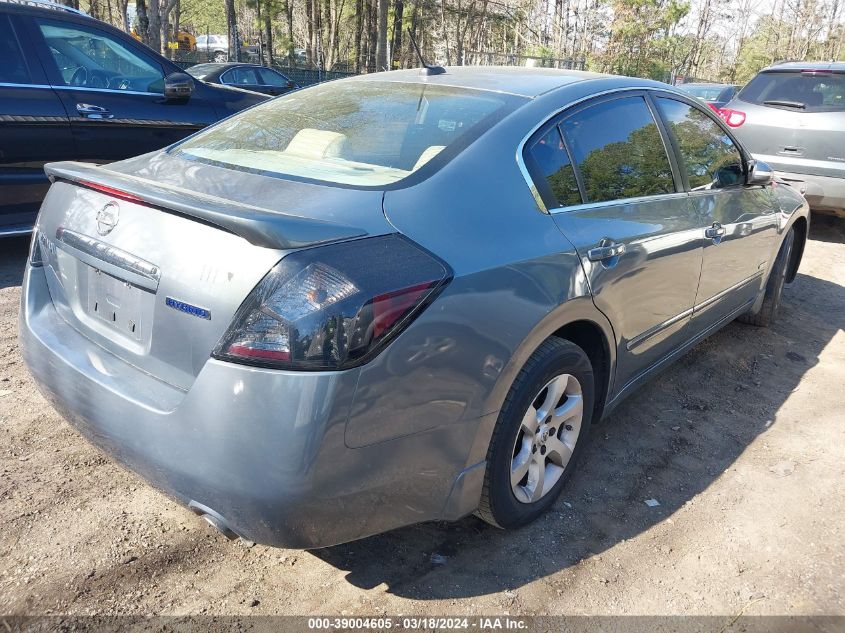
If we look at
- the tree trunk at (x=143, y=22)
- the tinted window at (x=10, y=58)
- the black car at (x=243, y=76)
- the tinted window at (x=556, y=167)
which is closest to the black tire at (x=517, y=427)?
the tinted window at (x=556, y=167)

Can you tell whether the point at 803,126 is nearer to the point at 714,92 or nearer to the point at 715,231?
the point at 715,231

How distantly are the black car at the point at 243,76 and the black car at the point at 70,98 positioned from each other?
8.38 m

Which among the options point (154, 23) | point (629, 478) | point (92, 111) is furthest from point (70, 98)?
point (154, 23)

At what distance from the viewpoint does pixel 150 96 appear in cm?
550

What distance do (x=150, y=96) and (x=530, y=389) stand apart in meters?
4.53

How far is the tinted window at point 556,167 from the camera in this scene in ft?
8.30

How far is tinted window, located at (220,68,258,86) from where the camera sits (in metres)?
14.1

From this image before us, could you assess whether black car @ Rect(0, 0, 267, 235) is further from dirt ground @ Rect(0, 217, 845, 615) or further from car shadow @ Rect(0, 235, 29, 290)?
dirt ground @ Rect(0, 217, 845, 615)

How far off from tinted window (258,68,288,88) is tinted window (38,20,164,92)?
10.5m

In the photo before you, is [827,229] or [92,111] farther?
[827,229]

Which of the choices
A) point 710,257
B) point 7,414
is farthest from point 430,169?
point 7,414

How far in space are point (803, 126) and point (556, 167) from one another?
6105 mm

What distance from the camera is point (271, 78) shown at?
15750 millimetres

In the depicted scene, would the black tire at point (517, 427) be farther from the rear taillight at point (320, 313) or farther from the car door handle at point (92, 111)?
the car door handle at point (92, 111)
